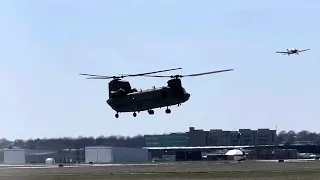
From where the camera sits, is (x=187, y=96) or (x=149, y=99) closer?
(x=187, y=96)

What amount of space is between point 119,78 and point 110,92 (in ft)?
7.37

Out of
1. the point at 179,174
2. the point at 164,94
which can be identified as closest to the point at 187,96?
the point at 164,94

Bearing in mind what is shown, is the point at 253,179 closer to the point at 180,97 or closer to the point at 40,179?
the point at 180,97

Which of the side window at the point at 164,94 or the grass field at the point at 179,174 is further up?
the side window at the point at 164,94

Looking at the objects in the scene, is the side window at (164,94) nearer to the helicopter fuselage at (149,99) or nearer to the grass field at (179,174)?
the helicopter fuselage at (149,99)

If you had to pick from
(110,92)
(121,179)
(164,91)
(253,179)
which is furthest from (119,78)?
(253,179)

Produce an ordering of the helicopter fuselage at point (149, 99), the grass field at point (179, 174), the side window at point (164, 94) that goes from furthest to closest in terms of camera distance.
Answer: the side window at point (164, 94)
the helicopter fuselage at point (149, 99)
the grass field at point (179, 174)

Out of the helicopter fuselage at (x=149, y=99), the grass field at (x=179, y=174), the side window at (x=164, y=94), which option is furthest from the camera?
the side window at (x=164, y=94)

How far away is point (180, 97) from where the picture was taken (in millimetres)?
93000

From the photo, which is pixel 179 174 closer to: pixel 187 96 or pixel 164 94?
pixel 187 96

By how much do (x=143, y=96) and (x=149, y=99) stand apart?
123 centimetres

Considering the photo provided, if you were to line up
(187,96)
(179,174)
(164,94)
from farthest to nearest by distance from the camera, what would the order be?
1. (179,174)
2. (164,94)
3. (187,96)

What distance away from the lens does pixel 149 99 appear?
311 ft

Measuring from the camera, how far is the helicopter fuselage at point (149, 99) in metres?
93.2
